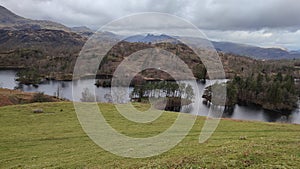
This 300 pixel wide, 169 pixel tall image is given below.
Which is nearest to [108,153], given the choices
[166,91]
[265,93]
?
[166,91]

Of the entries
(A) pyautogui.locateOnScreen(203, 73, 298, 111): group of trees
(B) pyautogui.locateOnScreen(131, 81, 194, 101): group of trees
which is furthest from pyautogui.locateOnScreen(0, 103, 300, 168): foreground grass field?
(A) pyautogui.locateOnScreen(203, 73, 298, 111): group of trees

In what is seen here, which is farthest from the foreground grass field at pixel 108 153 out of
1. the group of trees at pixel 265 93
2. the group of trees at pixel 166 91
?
the group of trees at pixel 265 93

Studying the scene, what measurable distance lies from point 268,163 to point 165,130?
24890mm

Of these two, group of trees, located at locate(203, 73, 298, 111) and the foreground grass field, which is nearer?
the foreground grass field

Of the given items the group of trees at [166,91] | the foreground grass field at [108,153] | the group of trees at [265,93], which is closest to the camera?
the foreground grass field at [108,153]

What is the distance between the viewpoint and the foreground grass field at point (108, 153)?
61.3 feet

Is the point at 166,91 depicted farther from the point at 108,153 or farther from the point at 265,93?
the point at 108,153

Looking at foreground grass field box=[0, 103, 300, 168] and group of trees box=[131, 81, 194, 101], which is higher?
group of trees box=[131, 81, 194, 101]

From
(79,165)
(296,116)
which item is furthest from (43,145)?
(296,116)

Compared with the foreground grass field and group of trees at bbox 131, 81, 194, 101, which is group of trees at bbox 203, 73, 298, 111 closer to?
group of trees at bbox 131, 81, 194, 101

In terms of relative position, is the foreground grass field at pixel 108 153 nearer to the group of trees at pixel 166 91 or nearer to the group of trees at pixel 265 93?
the group of trees at pixel 166 91

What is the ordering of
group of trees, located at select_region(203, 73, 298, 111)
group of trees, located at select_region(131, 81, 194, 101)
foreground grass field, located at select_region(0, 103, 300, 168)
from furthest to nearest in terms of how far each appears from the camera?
group of trees, located at select_region(131, 81, 194, 101)
group of trees, located at select_region(203, 73, 298, 111)
foreground grass field, located at select_region(0, 103, 300, 168)

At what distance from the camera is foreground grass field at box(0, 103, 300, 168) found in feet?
61.3

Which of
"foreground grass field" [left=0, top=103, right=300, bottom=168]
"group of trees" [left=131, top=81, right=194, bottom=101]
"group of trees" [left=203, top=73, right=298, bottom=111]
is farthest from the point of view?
"group of trees" [left=131, top=81, right=194, bottom=101]
